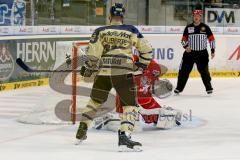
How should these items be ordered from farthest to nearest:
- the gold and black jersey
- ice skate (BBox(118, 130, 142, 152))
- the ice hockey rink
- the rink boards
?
the rink boards, the gold and black jersey, ice skate (BBox(118, 130, 142, 152)), the ice hockey rink

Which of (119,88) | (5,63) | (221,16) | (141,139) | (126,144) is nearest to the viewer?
(126,144)

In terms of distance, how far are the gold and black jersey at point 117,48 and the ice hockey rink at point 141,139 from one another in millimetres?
825

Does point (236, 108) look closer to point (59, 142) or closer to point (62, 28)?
point (59, 142)

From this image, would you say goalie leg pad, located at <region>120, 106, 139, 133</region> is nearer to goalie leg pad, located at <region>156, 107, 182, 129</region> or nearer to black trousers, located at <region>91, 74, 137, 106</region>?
black trousers, located at <region>91, 74, 137, 106</region>

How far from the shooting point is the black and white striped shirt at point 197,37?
43.6 feet

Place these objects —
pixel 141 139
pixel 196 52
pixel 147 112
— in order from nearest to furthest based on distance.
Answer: pixel 141 139, pixel 147 112, pixel 196 52

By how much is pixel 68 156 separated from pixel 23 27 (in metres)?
7.71

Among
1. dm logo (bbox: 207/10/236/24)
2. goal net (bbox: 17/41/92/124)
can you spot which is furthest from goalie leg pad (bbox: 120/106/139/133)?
dm logo (bbox: 207/10/236/24)

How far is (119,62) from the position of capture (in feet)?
23.8

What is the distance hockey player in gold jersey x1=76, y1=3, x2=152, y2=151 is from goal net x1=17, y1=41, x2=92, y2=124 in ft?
6.04

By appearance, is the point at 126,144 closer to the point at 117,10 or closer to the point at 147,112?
the point at 117,10

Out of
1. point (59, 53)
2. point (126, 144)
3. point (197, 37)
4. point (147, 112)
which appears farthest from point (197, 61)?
point (126, 144)

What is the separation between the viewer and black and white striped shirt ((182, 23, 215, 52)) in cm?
1330

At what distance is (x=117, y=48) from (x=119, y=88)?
16.2 inches
